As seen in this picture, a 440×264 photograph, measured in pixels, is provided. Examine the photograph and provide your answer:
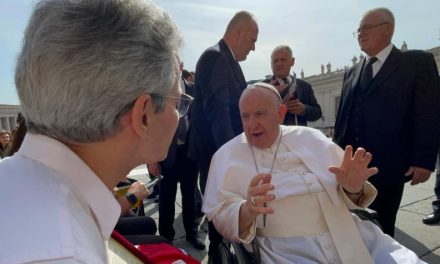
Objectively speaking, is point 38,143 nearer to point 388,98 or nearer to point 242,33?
point 242,33

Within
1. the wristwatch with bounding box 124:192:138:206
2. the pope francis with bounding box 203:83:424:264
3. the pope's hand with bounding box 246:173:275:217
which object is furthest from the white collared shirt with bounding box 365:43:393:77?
the wristwatch with bounding box 124:192:138:206

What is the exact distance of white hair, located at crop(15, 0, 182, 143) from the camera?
0.77m

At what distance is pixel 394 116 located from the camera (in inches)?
120

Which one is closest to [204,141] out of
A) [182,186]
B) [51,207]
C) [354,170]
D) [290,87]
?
[182,186]

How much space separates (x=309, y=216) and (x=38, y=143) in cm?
174

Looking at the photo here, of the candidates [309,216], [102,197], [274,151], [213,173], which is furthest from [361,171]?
[102,197]

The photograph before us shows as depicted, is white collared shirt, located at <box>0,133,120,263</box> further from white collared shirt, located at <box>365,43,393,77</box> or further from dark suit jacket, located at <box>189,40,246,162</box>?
white collared shirt, located at <box>365,43,393,77</box>

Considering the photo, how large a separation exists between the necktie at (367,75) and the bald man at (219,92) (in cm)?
116

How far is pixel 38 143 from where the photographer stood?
2.75ft

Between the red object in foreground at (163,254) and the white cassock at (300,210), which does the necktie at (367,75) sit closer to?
the white cassock at (300,210)

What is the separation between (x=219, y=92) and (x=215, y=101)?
88mm

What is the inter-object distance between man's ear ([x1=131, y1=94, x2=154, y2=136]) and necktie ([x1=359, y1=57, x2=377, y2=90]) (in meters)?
2.89

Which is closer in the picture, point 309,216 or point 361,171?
point 361,171

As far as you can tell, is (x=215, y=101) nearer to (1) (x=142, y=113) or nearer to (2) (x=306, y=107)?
(2) (x=306, y=107)
